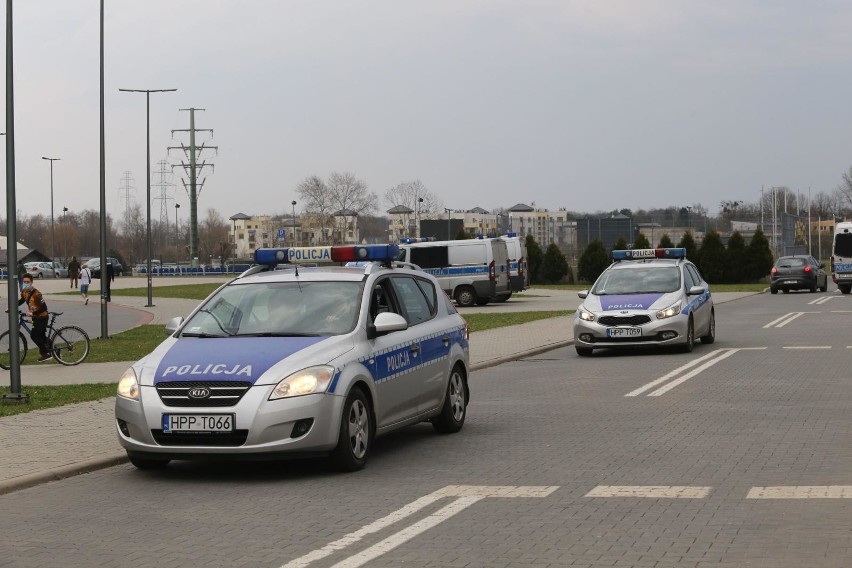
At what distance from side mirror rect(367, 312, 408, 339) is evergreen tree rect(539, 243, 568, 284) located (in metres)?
64.8

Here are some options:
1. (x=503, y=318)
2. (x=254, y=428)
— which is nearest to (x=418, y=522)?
(x=254, y=428)

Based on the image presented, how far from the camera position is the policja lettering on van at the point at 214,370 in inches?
360

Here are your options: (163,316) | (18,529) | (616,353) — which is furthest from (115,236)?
(18,529)

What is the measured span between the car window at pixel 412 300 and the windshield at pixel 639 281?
10.5m

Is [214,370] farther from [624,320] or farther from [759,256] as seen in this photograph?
[759,256]

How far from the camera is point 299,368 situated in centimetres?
926

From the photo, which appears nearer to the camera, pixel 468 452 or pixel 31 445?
pixel 468 452

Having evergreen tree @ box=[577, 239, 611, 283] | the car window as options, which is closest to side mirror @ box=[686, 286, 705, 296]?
the car window

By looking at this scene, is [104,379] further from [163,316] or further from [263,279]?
[163,316]

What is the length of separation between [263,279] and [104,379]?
304 inches

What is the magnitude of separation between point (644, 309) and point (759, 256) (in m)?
52.4

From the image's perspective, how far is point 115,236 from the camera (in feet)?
607

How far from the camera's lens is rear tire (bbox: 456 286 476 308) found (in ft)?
145

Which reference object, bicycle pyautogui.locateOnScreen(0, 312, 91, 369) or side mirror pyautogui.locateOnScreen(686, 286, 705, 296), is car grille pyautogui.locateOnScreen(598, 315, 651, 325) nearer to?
side mirror pyautogui.locateOnScreen(686, 286, 705, 296)
